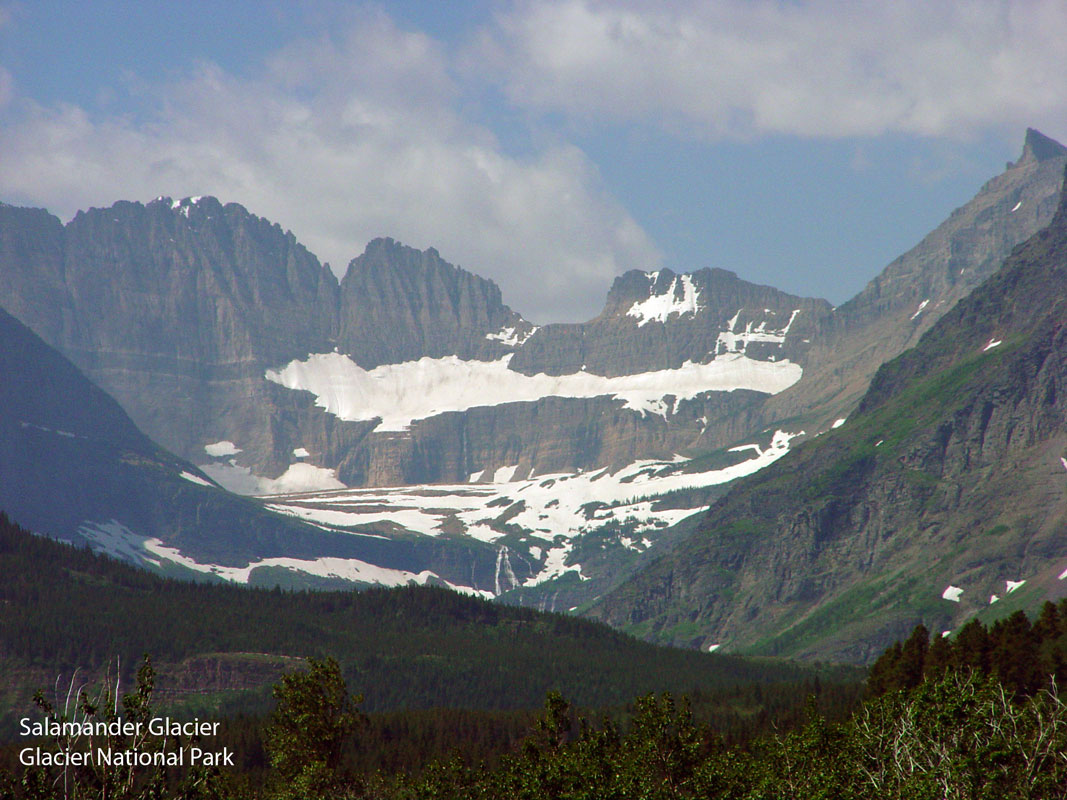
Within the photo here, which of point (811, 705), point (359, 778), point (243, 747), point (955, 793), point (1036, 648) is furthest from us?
point (243, 747)

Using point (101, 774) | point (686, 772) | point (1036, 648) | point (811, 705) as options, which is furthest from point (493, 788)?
point (1036, 648)

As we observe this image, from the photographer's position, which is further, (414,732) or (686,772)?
(414,732)

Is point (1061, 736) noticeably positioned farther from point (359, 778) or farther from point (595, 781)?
point (359, 778)

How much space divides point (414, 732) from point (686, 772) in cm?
11107

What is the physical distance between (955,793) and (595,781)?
21.3m

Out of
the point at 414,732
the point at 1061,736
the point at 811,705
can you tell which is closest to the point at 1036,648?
the point at 811,705

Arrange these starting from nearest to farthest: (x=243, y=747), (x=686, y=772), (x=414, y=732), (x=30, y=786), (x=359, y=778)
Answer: (x=30, y=786) < (x=686, y=772) < (x=359, y=778) < (x=243, y=747) < (x=414, y=732)

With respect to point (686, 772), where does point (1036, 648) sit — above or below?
above

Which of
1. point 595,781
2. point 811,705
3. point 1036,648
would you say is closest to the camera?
point 595,781

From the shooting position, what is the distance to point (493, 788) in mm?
88438

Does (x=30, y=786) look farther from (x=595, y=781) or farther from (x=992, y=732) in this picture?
(x=992, y=732)

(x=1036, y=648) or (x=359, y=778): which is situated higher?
(x=1036, y=648)

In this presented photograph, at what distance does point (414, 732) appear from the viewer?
19312 centimetres

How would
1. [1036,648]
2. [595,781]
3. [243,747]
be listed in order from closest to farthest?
[595,781] < [1036,648] < [243,747]
